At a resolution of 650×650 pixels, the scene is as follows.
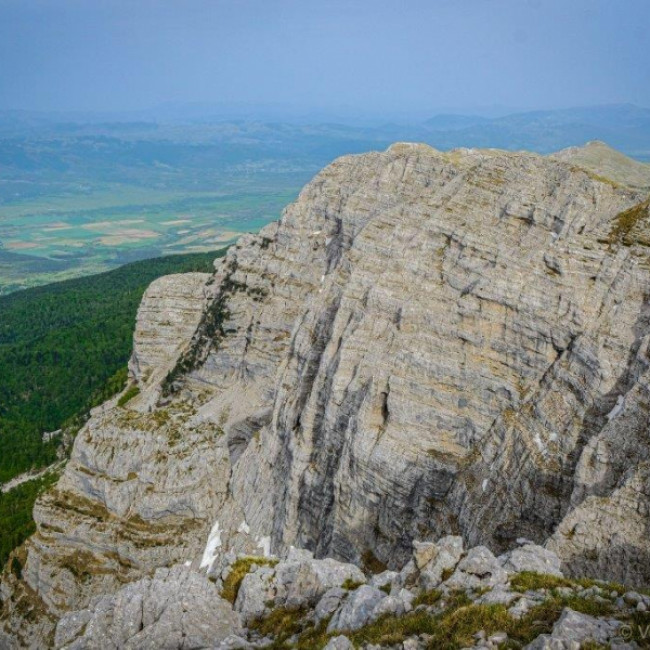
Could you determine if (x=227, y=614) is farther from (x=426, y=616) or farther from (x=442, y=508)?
(x=442, y=508)

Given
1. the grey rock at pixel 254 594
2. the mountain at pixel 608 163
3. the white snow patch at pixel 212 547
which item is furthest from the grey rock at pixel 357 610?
the mountain at pixel 608 163

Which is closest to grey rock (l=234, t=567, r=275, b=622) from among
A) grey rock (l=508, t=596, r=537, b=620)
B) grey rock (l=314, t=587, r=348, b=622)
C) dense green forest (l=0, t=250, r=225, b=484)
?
grey rock (l=314, t=587, r=348, b=622)

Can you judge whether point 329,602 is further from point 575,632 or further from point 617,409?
point 617,409

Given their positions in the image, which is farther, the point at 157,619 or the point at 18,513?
the point at 18,513

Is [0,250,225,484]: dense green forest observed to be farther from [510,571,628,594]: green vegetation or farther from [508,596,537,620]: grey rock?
[508,596,537,620]: grey rock

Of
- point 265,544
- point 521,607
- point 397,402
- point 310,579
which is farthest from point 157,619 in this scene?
point 265,544

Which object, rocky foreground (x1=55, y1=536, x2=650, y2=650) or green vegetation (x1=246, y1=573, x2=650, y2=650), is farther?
rocky foreground (x1=55, y1=536, x2=650, y2=650)
